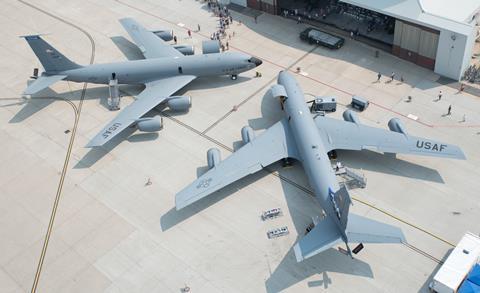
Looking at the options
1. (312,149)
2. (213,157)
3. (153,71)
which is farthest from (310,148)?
(153,71)

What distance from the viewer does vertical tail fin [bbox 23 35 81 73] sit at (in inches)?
2414

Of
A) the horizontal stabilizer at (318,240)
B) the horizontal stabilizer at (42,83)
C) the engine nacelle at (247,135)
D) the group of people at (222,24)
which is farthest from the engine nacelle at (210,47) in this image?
the horizontal stabilizer at (318,240)

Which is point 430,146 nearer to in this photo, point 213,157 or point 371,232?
point 371,232

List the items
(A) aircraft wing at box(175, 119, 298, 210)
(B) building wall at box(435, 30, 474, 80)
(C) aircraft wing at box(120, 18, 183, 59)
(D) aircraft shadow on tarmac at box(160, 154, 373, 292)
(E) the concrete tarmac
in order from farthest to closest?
1. (C) aircraft wing at box(120, 18, 183, 59)
2. (B) building wall at box(435, 30, 474, 80)
3. (A) aircraft wing at box(175, 119, 298, 210)
4. (E) the concrete tarmac
5. (D) aircraft shadow on tarmac at box(160, 154, 373, 292)

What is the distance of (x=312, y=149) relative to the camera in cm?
5053

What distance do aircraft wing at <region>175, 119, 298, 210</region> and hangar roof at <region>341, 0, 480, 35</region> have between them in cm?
2176

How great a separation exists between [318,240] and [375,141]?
1510 cm

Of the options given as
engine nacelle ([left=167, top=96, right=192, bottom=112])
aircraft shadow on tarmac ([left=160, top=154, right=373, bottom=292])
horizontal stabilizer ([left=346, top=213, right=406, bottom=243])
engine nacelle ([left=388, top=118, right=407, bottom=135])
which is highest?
engine nacelle ([left=167, top=96, right=192, bottom=112])

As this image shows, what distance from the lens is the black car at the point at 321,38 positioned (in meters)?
70.1

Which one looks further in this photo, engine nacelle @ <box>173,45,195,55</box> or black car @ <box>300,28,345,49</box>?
black car @ <box>300,28,345,49</box>

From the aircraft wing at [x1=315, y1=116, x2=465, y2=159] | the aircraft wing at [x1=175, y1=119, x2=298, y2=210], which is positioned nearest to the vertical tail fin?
the aircraft wing at [x1=175, y1=119, x2=298, y2=210]

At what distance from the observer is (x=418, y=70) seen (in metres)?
65.6

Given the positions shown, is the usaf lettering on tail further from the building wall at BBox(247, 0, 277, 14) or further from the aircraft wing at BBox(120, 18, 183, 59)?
the building wall at BBox(247, 0, 277, 14)

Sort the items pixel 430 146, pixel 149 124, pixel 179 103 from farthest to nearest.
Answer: pixel 179 103 < pixel 149 124 < pixel 430 146
